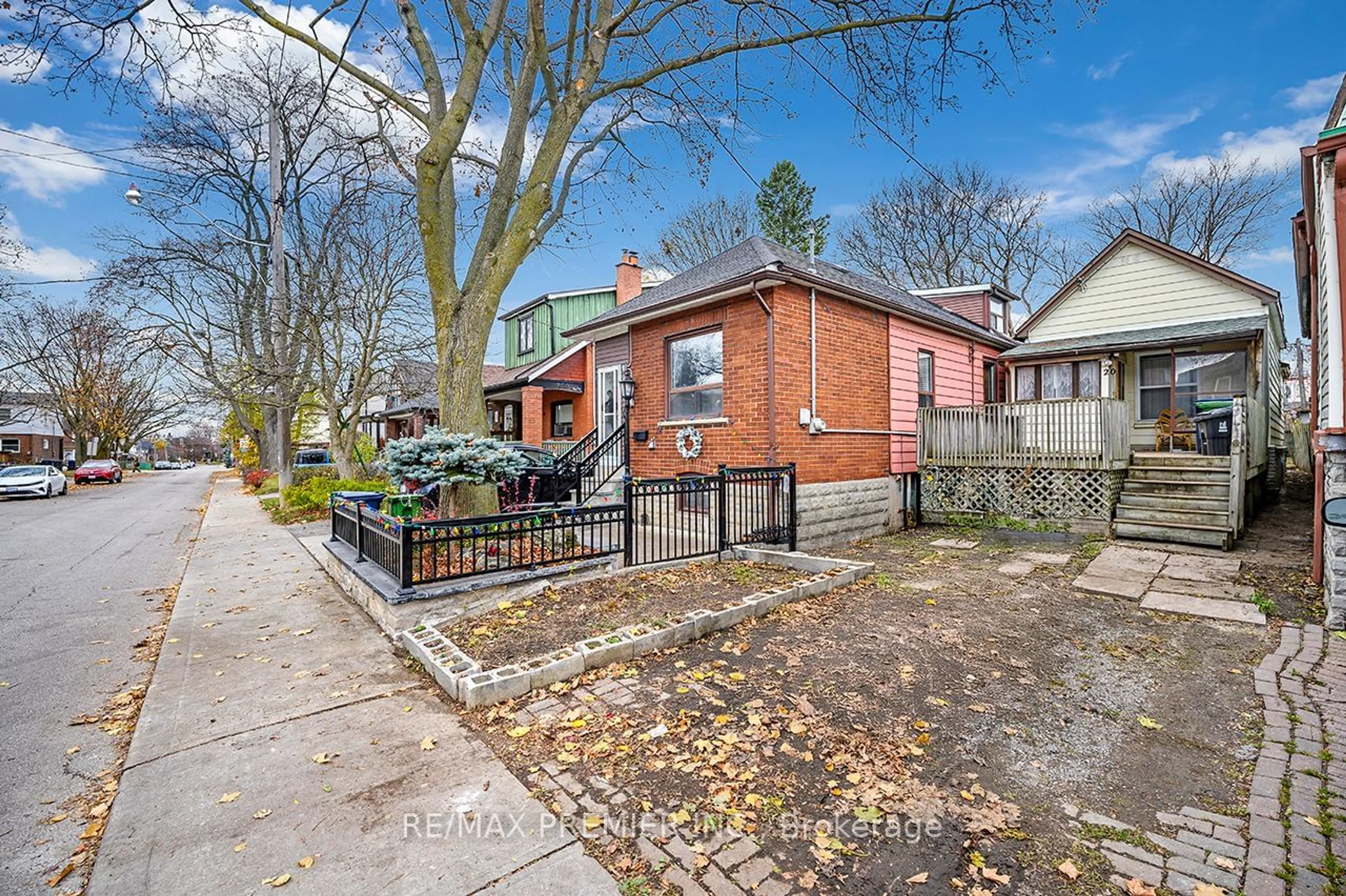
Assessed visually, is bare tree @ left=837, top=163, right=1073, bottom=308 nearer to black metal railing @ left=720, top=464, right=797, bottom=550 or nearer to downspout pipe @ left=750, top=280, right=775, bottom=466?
downspout pipe @ left=750, top=280, right=775, bottom=466

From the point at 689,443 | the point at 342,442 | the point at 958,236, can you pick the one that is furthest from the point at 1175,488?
the point at 958,236

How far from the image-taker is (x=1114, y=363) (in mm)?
12750

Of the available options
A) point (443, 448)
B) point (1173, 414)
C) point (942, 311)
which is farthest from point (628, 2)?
point (1173, 414)

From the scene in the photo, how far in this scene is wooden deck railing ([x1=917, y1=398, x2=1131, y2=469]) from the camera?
921 cm

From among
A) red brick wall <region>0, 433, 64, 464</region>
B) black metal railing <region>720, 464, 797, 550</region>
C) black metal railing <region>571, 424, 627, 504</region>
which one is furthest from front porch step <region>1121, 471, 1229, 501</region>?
red brick wall <region>0, 433, 64, 464</region>

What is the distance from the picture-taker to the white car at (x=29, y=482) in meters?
19.9

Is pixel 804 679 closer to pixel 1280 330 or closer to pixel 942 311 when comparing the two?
pixel 942 311

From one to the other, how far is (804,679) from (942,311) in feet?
39.0

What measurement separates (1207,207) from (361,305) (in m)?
34.0

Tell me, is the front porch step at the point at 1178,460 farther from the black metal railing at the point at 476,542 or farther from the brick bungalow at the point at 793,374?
the black metal railing at the point at 476,542

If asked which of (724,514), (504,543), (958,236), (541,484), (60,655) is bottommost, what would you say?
(60,655)

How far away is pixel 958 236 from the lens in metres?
27.1

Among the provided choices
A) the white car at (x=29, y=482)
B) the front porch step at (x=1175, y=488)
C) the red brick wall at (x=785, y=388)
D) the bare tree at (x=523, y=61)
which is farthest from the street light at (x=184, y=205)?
the front porch step at (x=1175, y=488)

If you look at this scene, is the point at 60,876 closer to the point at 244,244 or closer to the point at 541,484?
the point at 541,484
